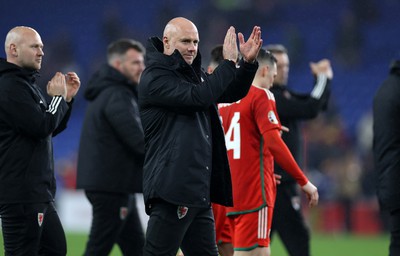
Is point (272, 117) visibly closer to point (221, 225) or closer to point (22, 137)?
point (221, 225)

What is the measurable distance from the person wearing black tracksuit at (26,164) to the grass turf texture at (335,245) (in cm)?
489

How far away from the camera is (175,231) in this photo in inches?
195

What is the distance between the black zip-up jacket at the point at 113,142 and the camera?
23.8 ft

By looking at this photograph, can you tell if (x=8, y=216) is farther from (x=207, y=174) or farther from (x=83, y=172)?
(x=83, y=172)

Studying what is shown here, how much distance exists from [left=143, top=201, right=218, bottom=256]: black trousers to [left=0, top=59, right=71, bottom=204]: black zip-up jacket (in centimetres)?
94

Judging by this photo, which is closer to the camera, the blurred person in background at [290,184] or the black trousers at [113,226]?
the black trousers at [113,226]

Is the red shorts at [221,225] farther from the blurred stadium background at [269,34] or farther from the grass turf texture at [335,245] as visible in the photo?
the blurred stadium background at [269,34]

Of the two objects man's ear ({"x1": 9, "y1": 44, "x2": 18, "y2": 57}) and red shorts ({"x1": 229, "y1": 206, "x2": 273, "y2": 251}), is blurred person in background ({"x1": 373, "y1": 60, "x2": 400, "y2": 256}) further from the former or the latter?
man's ear ({"x1": 9, "y1": 44, "x2": 18, "y2": 57})

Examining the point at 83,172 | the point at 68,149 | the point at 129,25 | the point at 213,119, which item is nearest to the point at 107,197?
the point at 83,172

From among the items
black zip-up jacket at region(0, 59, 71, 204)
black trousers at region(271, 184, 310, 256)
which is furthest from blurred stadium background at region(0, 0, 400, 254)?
black zip-up jacket at region(0, 59, 71, 204)

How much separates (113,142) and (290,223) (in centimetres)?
183

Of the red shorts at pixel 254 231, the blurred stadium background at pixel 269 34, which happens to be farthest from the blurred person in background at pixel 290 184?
the blurred stadium background at pixel 269 34

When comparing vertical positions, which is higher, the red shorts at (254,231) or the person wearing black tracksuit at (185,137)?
the person wearing black tracksuit at (185,137)

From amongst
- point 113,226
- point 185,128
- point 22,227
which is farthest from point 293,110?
point 22,227
